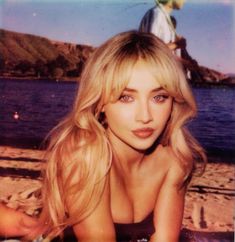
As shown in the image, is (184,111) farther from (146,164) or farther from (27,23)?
(27,23)

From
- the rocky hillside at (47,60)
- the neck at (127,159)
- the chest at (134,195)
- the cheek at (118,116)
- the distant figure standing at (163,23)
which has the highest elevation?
the distant figure standing at (163,23)

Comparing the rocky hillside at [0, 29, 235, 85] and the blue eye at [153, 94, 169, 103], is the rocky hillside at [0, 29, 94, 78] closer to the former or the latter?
the rocky hillside at [0, 29, 235, 85]

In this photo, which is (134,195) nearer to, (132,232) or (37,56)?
(132,232)

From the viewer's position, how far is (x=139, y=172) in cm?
115

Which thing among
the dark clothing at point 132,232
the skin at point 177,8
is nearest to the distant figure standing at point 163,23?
the skin at point 177,8

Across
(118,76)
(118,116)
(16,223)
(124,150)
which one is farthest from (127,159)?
(16,223)

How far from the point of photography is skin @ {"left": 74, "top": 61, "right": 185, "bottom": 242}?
1.02 m

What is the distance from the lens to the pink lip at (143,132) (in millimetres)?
1040

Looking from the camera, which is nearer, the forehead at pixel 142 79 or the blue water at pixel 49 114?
the forehead at pixel 142 79

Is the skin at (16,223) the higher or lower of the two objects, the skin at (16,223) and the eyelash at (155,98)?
the lower

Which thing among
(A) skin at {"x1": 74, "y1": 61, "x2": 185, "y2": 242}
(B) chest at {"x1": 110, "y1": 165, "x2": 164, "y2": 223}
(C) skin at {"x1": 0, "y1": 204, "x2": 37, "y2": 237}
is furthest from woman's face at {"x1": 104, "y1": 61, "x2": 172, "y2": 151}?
(C) skin at {"x1": 0, "y1": 204, "x2": 37, "y2": 237}

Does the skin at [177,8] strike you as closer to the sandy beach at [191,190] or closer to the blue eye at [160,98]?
the blue eye at [160,98]

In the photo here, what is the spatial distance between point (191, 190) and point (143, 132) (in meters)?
0.23

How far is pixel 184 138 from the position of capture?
1.12 metres
